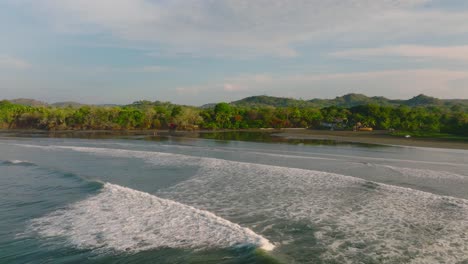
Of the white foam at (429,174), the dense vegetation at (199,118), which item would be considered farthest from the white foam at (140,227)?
the dense vegetation at (199,118)

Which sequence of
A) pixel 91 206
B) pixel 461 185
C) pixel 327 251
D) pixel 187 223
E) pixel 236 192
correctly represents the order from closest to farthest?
pixel 327 251, pixel 187 223, pixel 91 206, pixel 236 192, pixel 461 185

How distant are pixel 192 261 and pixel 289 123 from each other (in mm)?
70530

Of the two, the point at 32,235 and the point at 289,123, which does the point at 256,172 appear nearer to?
the point at 32,235

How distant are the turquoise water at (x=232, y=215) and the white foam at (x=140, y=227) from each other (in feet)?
0.09

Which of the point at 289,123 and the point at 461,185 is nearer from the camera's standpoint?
the point at 461,185

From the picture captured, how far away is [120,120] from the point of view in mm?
74500

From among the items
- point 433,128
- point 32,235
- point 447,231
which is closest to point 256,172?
point 447,231

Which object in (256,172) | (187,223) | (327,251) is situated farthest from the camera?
(256,172)

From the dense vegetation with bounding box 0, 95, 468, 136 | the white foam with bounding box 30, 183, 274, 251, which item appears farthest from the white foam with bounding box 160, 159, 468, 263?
the dense vegetation with bounding box 0, 95, 468, 136

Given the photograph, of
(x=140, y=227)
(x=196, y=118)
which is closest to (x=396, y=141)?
(x=140, y=227)

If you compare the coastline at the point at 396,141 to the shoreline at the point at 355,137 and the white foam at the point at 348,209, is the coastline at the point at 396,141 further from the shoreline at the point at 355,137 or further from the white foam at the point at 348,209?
the white foam at the point at 348,209

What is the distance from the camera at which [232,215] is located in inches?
457

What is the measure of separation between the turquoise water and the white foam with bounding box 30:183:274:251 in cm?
3

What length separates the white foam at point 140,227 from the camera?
9.10m
